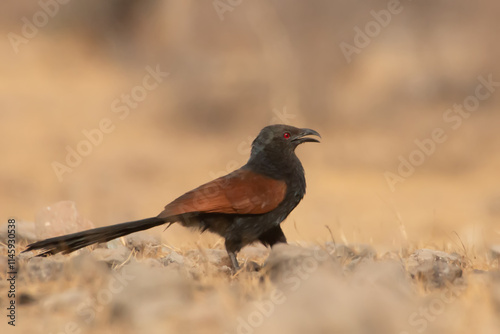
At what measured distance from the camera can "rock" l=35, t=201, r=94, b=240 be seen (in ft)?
15.2

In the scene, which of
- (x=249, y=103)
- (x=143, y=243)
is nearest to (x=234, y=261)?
(x=143, y=243)

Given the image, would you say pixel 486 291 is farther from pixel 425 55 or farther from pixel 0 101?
pixel 0 101

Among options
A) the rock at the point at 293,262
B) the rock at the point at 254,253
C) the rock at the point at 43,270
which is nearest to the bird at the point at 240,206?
the rock at the point at 43,270

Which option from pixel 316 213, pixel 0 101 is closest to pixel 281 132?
pixel 316 213

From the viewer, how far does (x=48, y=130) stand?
47.5 ft

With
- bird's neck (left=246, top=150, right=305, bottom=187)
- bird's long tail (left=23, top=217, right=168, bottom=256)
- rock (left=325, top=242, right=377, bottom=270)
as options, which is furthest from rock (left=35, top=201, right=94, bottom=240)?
rock (left=325, top=242, right=377, bottom=270)

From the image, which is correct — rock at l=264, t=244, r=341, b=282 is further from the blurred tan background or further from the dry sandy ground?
the blurred tan background

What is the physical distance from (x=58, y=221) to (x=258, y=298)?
2.43m

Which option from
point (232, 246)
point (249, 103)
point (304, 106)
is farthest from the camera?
point (249, 103)

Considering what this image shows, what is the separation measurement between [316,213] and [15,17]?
809 centimetres

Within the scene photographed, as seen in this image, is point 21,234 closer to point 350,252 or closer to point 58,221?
point 58,221

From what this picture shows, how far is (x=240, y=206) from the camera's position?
3.71m

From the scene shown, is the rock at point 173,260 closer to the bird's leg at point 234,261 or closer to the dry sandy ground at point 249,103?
the bird's leg at point 234,261

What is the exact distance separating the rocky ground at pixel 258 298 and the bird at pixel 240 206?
0.18 metres
